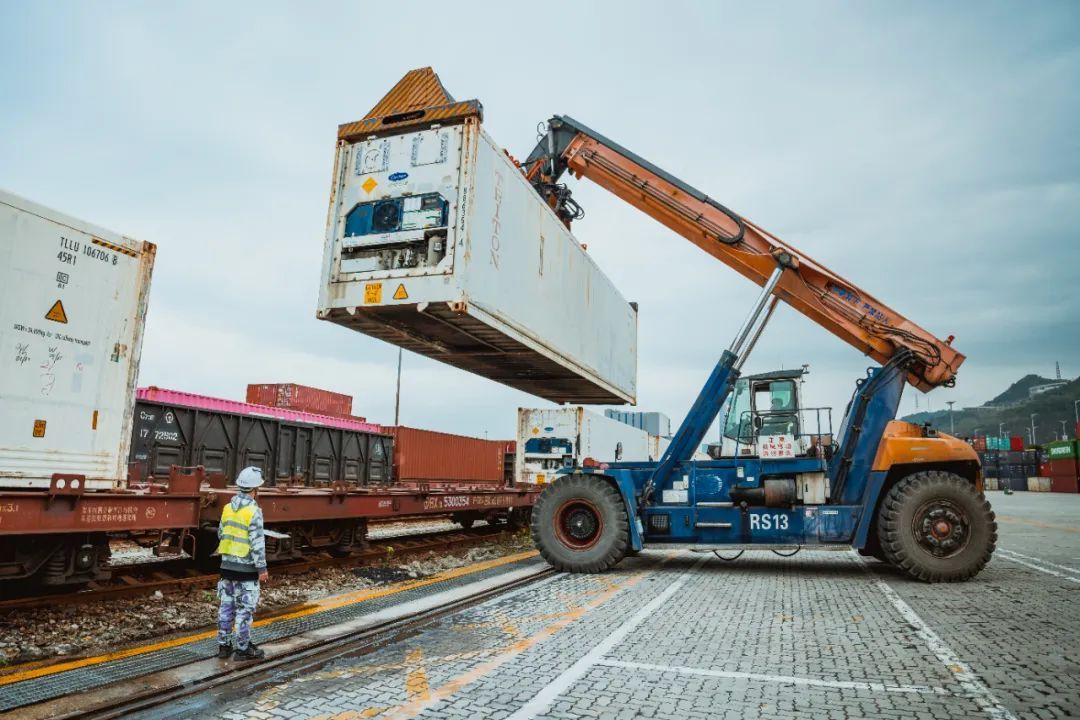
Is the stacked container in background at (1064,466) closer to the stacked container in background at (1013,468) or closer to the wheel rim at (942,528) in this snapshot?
the stacked container in background at (1013,468)

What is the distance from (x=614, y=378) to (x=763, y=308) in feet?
12.2

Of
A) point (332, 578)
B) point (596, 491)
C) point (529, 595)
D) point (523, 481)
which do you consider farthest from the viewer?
point (523, 481)

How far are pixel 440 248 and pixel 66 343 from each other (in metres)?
3.67

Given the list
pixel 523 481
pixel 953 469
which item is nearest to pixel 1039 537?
pixel 953 469

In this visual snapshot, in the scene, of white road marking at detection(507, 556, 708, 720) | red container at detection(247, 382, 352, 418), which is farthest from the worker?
red container at detection(247, 382, 352, 418)

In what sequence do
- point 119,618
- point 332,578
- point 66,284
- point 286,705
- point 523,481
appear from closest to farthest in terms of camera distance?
point 286,705 < point 66,284 < point 119,618 < point 332,578 < point 523,481

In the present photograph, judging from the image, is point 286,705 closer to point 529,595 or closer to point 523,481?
point 529,595

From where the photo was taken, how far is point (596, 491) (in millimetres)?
9836

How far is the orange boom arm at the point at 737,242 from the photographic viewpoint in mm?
9727

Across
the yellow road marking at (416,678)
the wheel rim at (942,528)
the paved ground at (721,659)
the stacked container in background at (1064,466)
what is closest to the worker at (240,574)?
the paved ground at (721,659)

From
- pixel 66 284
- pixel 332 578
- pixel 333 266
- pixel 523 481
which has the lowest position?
pixel 332 578

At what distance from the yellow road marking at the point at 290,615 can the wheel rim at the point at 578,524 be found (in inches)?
50.6

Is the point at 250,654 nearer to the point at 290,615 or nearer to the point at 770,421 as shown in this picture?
the point at 290,615

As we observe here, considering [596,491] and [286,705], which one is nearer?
[286,705]
